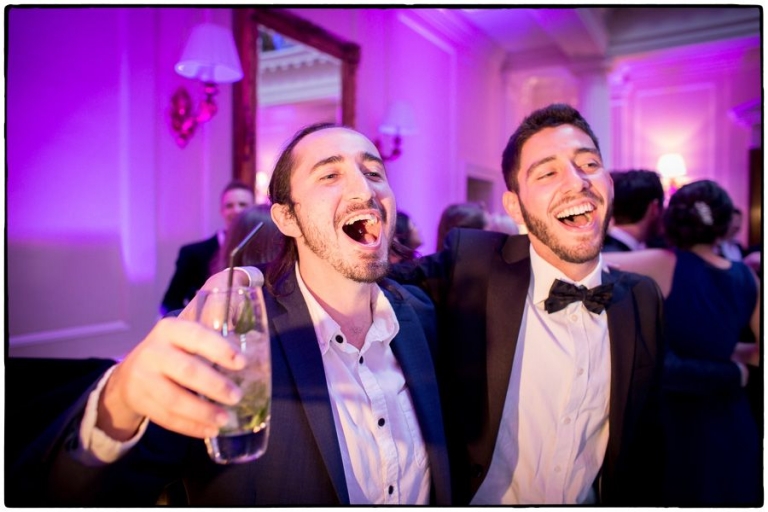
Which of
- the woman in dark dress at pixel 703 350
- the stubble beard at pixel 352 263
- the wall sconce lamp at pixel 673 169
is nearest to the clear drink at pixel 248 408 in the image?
the stubble beard at pixel 352 263

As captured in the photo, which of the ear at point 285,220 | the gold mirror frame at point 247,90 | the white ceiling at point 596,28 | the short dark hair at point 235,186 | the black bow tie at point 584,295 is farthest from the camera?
the white ceiling at point 596,28

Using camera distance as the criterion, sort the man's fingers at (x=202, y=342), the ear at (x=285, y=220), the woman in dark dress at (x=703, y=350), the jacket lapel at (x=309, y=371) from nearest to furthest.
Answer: the man's fingers at (x=202, y=342), the jacket lapel at (x=309, y=371), the ear at (x=285, y=220), the woman in dark dress at (x=703, y=350)

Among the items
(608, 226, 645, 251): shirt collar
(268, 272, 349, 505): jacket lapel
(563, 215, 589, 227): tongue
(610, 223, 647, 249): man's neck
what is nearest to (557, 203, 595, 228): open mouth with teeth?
(563, 215, 589, 227): tongue

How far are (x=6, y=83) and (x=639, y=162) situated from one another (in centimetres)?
831

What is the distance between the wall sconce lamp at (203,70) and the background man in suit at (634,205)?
199 centimetres

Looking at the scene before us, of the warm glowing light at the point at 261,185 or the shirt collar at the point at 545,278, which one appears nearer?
the shirt collar at the point at 545,278

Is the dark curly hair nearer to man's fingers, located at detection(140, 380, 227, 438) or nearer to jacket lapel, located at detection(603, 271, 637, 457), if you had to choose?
jacket lapel, located at detection(603, 271, 637, 457)

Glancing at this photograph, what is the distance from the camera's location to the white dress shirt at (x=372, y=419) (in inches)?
44.4

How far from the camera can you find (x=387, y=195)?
50.5 inches

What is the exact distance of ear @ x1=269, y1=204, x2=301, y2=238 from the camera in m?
1.32

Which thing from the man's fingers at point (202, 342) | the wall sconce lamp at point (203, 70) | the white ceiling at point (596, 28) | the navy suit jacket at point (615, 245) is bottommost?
the man's fingers at point (202, 342)

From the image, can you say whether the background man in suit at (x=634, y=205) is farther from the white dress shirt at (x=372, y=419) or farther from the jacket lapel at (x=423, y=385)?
the white dress shirt at (x=372, y=419)

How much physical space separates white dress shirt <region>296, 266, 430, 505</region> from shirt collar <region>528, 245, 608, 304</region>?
1.70ft

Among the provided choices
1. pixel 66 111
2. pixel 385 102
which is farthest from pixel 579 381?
pixel 385 102
